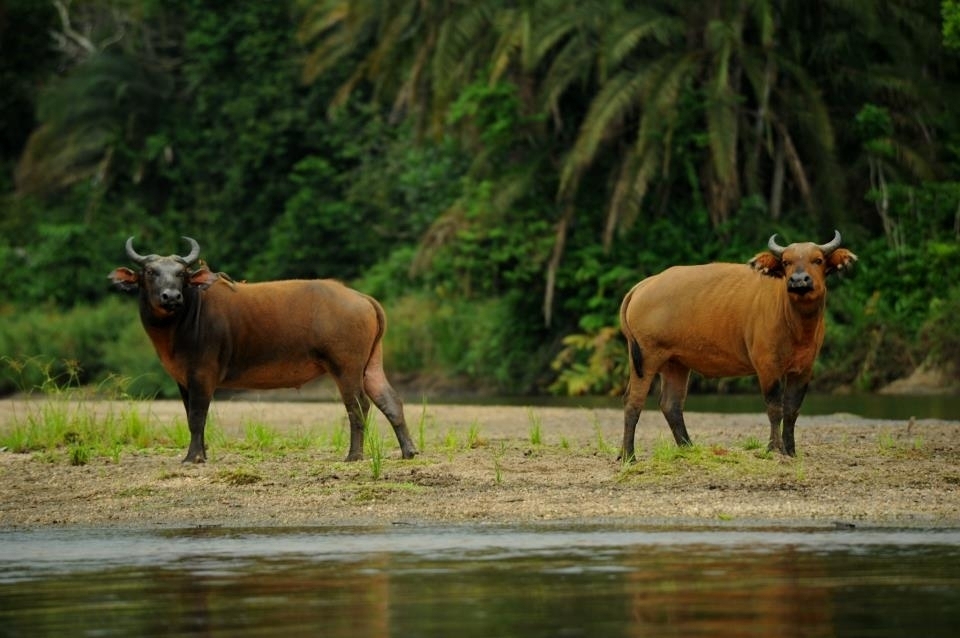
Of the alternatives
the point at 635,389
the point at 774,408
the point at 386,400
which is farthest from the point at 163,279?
the point at 774,408

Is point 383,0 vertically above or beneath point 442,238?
above

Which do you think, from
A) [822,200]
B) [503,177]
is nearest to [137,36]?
[503,177]

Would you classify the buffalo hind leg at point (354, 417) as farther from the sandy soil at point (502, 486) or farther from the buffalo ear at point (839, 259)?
the buffalo ear at point (839, 259)

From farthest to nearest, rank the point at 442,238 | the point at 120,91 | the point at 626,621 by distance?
the point at 120,91 < the point at 442,238 < the point at 626,621

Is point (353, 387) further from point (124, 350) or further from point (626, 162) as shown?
point (124, 350)

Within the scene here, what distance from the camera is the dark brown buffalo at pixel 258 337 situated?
16.9 metres

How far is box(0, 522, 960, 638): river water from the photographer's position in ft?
30.4

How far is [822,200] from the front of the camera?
3375 cm

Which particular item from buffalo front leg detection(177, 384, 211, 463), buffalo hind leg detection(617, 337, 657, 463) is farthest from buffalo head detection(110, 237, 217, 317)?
buffalo hind leg detection(617, 337, 657, 463)

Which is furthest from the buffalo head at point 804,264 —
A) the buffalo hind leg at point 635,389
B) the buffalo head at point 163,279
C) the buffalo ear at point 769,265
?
the buffalo head at point 163,279

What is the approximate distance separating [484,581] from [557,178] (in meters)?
24.7

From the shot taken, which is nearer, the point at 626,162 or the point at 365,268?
the point at 626,162

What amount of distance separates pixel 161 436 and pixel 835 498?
25.6ft

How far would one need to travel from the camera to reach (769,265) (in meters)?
16.3
